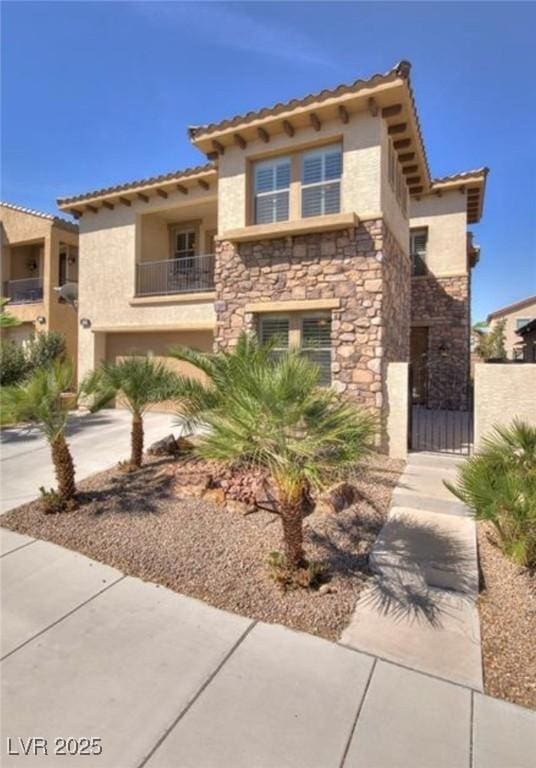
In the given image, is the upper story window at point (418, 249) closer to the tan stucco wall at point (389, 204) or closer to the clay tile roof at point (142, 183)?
the tan stucco wall at point (389, 204)

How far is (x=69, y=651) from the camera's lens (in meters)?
3.13

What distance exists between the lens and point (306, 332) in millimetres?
9328

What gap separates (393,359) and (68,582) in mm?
8175

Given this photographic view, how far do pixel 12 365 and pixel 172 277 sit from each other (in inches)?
241

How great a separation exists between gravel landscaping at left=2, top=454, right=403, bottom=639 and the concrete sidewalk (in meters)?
0.31

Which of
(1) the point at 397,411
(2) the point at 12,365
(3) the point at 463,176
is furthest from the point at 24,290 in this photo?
(3) the point at 463,176

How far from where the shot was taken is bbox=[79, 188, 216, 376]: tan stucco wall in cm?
1280

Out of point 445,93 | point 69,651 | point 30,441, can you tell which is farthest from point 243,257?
point 69,651

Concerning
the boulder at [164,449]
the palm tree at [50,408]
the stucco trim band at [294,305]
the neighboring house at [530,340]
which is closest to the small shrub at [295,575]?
the palm tree at [50,408]

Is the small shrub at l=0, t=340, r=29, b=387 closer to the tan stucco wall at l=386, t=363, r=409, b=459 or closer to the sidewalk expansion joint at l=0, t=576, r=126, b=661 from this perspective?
the sidewalk expansion joint at l=0, t=576, r=126, b=661

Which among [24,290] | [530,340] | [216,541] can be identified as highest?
[24,290]

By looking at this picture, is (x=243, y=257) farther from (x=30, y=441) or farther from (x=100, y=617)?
(x=100, y=617)

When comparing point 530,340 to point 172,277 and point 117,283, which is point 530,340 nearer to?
point 172,277

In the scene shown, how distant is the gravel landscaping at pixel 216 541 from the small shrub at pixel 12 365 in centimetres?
768
